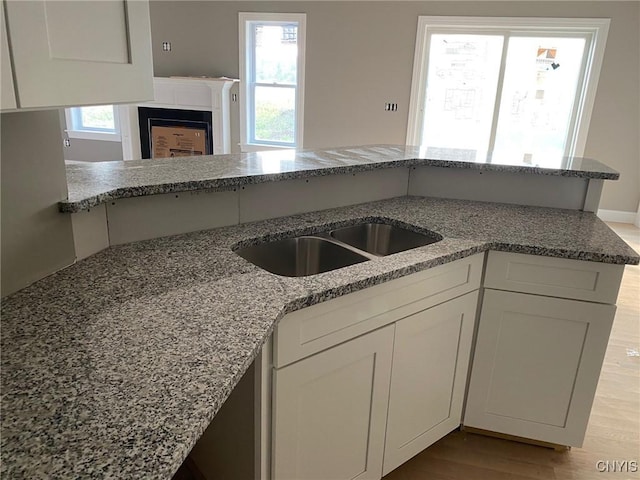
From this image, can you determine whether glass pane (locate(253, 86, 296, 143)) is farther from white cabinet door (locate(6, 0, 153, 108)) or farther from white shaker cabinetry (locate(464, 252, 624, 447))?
A: white cabinet door (locate(6, 0, 153, 108))

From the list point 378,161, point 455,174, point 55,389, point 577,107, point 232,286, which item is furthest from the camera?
point 577,107

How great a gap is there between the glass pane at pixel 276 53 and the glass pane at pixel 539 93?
2.58 meters

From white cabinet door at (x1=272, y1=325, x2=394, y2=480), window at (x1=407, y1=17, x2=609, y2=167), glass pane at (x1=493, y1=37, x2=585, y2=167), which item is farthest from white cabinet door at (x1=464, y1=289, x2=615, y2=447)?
glass pane at (x1=493, y1=37, x2=585, y2=167)

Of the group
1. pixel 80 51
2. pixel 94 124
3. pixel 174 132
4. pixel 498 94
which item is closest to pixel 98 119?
pixel 94 124

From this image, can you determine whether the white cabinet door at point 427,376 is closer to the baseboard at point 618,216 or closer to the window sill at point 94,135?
the baseboard at point 618,216

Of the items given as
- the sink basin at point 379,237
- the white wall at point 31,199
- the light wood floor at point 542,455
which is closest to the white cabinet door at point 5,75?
the white wall at point 31,199

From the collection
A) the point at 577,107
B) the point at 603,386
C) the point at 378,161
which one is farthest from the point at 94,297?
the point at 577,107

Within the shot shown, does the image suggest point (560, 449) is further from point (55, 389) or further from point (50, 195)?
point (50, 195)

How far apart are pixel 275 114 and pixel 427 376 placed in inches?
202

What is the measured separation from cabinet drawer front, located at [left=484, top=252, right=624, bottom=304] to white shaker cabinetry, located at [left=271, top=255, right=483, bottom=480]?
0.09 meters

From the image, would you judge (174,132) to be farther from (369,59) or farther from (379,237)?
(379,237)

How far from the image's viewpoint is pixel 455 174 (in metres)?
2.35

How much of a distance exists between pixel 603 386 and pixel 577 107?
3825mm

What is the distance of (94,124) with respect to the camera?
718 centimetres
